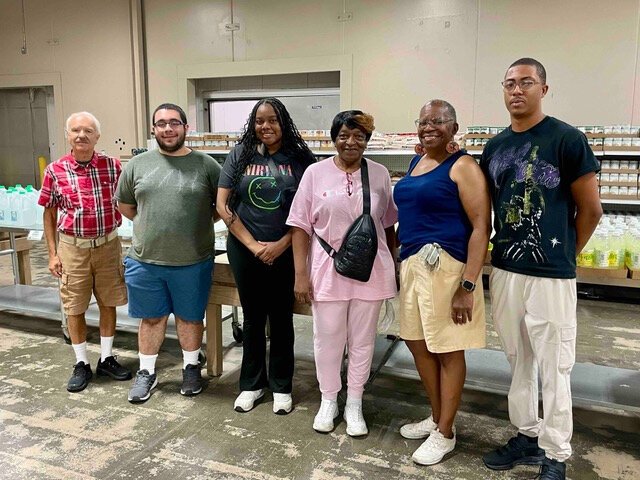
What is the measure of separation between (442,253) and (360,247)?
13.6 inches

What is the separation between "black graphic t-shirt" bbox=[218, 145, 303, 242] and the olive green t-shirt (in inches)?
12.1

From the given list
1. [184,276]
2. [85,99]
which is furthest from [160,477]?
[85,99]

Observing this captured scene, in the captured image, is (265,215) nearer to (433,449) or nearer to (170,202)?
(170,202)

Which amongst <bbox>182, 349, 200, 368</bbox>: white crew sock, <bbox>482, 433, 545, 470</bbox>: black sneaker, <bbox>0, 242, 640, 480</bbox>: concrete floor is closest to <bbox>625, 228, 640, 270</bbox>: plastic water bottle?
<bbox>0, 242, 640, 480</bbox>: concrete floor

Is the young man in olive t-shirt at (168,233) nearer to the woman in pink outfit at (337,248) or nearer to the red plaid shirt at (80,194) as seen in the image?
the red plaid shirt at (80,194)

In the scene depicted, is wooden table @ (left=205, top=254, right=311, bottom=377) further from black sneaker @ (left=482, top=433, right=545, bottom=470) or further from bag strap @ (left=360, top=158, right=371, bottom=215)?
black sneaker @ (left=482, top=433, right=545, bottom=470)

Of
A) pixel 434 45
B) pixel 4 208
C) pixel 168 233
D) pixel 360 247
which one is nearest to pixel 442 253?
pixel 360 247

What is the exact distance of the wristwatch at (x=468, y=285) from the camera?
202cm

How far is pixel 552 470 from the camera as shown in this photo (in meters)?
2.02

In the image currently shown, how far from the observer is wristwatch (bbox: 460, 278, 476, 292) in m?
2.02

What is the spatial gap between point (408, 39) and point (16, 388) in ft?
16.5

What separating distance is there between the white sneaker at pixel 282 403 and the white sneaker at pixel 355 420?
32 cm

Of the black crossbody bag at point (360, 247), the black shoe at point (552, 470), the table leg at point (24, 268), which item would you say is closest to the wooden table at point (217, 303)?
the black crossbody bag at point (360, 247)

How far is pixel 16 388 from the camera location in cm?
301
